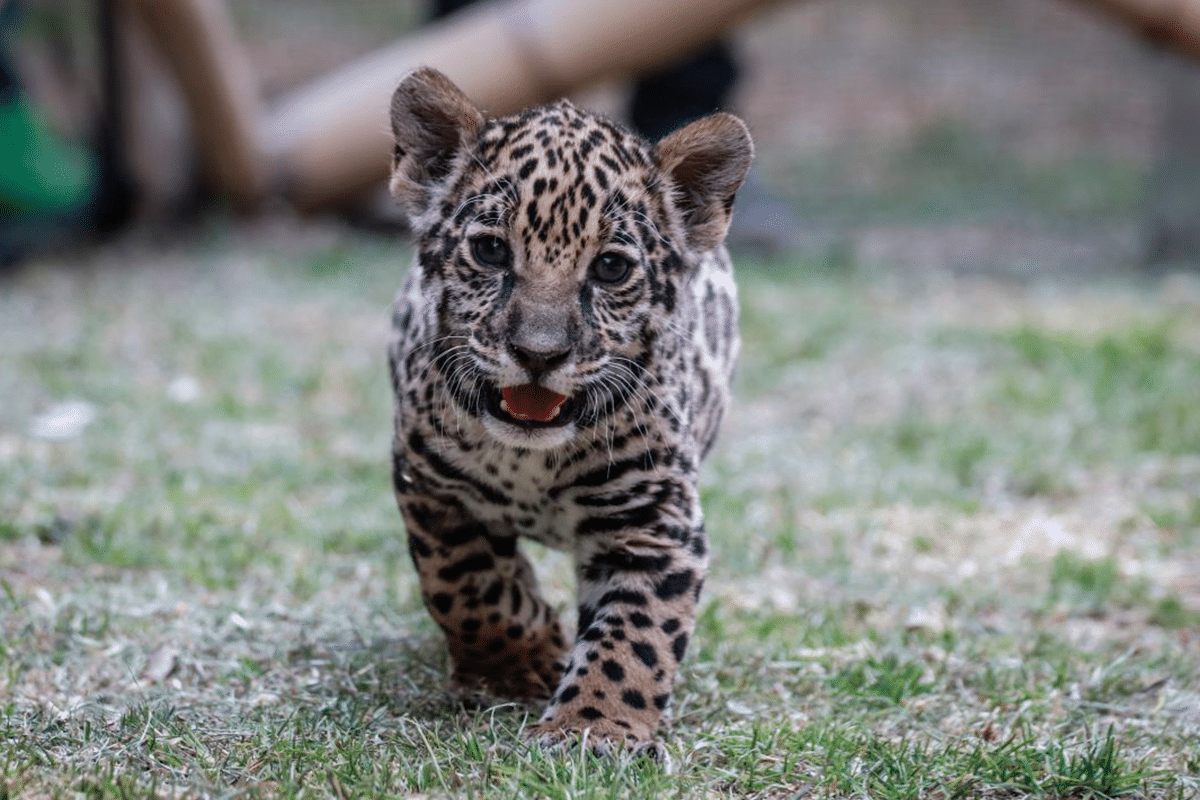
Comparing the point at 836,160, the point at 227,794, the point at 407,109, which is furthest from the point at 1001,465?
the point at 836,160

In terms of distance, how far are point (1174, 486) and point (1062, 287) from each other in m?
5.63

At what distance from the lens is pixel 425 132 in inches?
179

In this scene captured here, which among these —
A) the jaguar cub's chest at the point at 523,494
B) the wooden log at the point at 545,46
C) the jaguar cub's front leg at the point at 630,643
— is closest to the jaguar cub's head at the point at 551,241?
the jaguar cub's chest at the point at 523,494

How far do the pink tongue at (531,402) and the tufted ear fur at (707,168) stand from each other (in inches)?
31.1

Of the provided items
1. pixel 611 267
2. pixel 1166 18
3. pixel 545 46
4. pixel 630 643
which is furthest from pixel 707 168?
pixel 1166 18

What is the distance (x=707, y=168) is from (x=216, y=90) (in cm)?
956

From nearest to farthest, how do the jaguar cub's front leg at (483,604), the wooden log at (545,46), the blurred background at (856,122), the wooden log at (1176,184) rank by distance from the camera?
the jaguar cub's front leg at (483,604), the wooden log at (545,46), the blurred background at (856,122), the wooden log at (1176,184)

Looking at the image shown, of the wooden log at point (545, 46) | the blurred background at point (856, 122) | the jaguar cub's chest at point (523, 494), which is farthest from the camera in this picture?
the blurred background at point (856, 122)

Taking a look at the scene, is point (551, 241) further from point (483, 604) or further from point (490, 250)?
point (483, 604)

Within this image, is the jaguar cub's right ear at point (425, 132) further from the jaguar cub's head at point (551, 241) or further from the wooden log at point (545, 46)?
the wooden log at point (545, 46)

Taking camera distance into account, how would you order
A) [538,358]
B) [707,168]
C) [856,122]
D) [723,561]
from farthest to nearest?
[856,122]
[723,561]
[707,168]
[538,358]

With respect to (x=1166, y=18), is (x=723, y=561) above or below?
below

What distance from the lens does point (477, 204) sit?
4.27 m

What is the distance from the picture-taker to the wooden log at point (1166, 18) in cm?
1216
